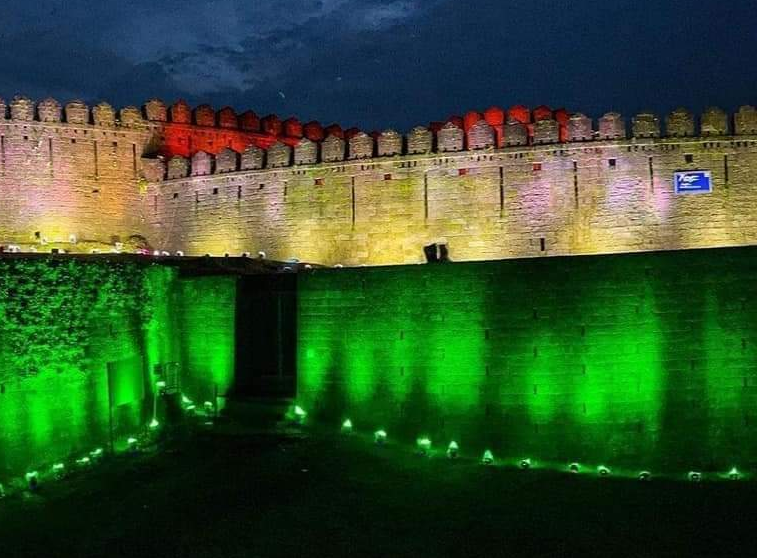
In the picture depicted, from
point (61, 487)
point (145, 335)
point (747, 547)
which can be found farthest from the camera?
point (145, 335)

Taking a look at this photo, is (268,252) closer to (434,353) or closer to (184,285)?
(184,285)

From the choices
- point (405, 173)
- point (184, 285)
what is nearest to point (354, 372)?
point (184, 285)

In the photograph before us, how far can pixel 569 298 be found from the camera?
16688 millimetres

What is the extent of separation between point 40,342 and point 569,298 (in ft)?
32.4

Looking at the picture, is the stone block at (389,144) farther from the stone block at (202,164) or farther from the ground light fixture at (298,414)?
the ground light fixture at (298,414)

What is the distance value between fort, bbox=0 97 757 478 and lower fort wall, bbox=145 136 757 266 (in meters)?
0.06

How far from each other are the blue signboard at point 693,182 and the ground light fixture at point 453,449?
471 inches

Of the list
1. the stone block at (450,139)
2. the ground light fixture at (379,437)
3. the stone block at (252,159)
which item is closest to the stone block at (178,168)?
the stone block at (252,159)

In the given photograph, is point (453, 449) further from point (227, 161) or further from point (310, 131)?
point (310, 131)

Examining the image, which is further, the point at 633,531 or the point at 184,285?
the point at 184,285

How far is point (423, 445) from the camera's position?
17297 millimetres

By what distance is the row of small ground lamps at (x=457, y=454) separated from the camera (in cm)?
1588

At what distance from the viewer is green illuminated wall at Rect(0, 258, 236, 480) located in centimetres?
1529

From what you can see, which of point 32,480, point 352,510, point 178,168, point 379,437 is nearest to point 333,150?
point 178,168
